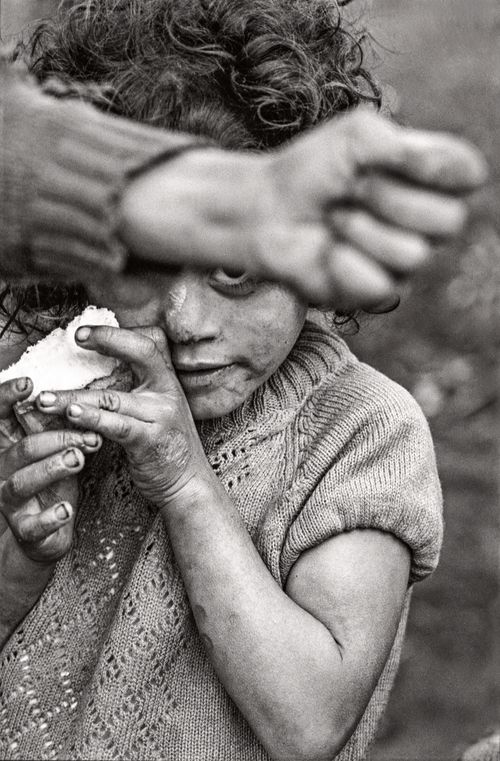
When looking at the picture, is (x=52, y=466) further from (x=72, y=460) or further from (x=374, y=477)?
(x=374, y=477)

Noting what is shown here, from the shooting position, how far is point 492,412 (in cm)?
276

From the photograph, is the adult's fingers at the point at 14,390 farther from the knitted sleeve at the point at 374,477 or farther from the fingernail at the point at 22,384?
the knitted sleeve at the point at 374,477

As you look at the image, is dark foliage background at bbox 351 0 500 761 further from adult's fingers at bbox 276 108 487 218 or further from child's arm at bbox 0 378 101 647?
adult's fingers at bbox 276 108 487 218

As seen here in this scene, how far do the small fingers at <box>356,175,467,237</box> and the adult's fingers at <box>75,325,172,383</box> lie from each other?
70cm

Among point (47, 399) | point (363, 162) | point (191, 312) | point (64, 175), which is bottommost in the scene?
point (47, 399)

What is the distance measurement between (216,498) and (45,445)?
0.24m

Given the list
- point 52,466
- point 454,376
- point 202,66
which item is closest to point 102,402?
point 52,466

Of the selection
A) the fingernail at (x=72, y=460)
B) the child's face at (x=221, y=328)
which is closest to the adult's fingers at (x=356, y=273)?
the child's face at (x=221, y=328)

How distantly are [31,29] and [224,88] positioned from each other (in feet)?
1.69

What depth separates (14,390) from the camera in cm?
125

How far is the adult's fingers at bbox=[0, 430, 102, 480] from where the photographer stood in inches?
47.2

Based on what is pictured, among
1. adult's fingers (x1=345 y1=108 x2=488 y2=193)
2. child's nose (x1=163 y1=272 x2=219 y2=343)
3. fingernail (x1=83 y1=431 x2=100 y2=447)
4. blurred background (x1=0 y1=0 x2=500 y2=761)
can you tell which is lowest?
blurred background (x1=0 y1=0 x2=500 y2=761)

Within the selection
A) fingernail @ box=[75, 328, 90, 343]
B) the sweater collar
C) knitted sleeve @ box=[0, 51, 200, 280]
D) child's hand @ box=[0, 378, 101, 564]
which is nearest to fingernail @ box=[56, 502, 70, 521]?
child's hand @ box=[0, 378, 101, 564]

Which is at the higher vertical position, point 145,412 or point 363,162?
point 363,162
